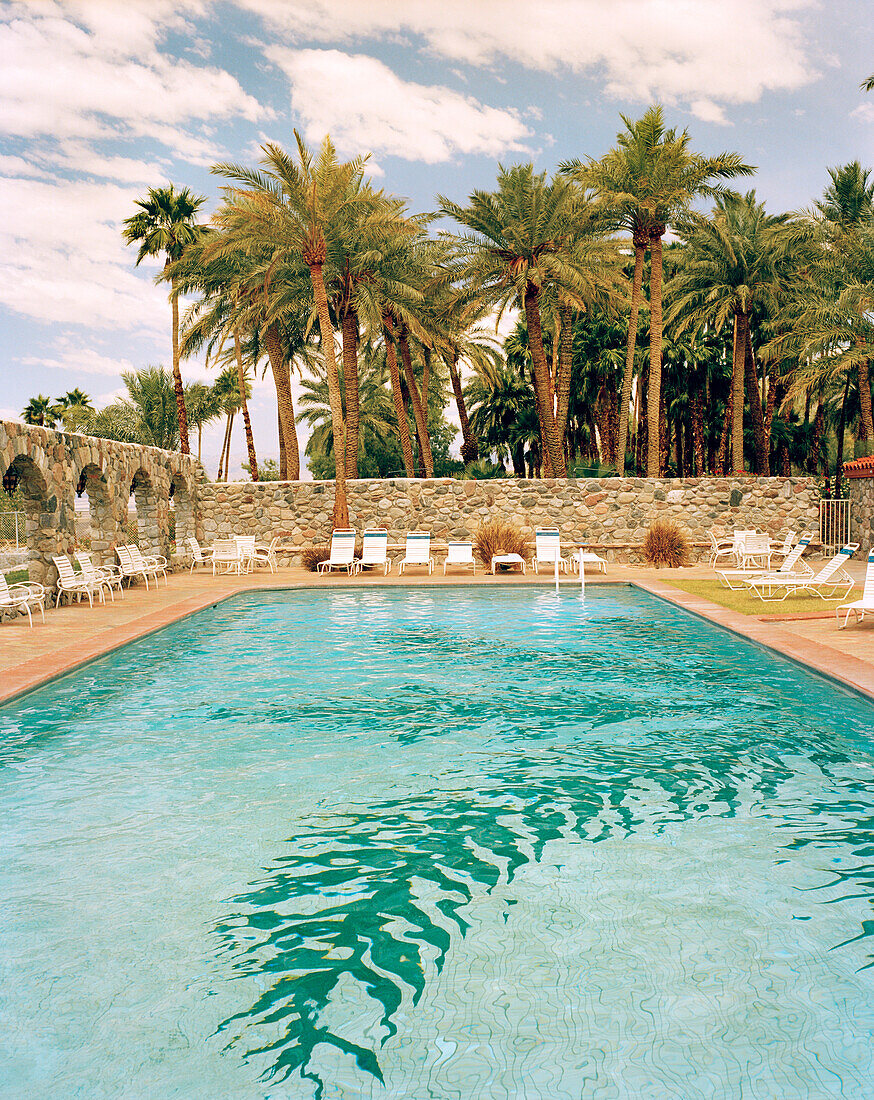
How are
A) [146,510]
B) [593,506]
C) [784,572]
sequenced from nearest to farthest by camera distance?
[784,572] < [146,510] < [593,506]

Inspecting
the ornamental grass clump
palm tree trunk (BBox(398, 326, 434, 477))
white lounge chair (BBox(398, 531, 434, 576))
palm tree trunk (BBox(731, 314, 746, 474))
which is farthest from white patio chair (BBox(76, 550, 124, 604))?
palm tree trunk (BBox(731, 314, 746, 474))

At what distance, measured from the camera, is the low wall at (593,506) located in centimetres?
2317

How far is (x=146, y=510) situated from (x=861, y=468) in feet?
57.5

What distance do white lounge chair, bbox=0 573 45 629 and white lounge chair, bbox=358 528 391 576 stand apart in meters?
7.33

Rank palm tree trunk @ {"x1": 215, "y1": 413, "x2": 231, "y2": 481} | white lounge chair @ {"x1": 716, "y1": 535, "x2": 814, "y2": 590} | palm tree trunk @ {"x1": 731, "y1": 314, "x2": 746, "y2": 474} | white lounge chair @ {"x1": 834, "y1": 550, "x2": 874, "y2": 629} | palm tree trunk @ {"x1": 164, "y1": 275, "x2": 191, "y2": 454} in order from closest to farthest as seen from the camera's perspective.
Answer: white lounge chair @ {"x1": 834, "y1": 550, "x2": 874, "y2": 629} → white lounge chair @ {"x1": 716, "y1": 535, "x2": 814, "y2": 590} → palm tree trunk @ {"x1": 731, "y1": 314, "x2": 746, "y2": 474} → palm tree trunk @ {"x1": 164, "y1": 275, "x2": 191, "y2": 454} → palm tree trunk @ {"x1": 215, "y1": 413, "x2": 231, "y2": 481}

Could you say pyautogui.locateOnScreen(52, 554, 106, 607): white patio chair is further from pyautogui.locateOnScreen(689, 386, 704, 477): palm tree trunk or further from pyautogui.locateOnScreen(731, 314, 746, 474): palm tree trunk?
pyautogui.locateOnScreen(689, 386, 704, 477): palm tree trunk

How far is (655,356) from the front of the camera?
1009 inches

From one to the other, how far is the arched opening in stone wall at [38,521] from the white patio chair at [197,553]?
5904 millimetres

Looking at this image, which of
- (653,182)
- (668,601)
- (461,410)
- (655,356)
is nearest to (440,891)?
(668,601)

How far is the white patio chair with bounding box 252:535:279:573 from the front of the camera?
2169 centimetres

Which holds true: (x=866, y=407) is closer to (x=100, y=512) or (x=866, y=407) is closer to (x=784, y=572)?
(x=784, y=572)

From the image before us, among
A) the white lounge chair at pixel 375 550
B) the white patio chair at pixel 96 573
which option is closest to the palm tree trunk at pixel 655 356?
the white lounge chair at pixel 375 550

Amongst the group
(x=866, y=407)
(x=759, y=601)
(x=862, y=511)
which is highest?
(x=866, y=407)

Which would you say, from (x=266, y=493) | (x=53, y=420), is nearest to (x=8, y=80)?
(x=266, y=493)
